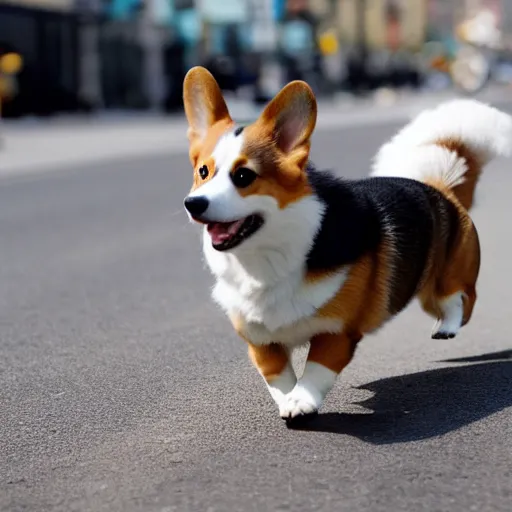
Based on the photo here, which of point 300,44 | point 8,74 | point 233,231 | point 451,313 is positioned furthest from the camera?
point 300,44

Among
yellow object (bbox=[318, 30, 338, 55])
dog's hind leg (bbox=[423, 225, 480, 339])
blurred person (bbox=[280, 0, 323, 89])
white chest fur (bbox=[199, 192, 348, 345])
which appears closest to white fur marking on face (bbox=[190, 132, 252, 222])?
white chest fur (bbox=[199, 192, 348, 345])

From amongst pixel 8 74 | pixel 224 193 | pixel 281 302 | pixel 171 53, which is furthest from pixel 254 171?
pixel 171 53

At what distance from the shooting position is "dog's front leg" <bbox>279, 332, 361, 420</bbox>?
14.7ft

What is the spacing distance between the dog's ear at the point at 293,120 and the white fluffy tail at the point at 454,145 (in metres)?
1.30

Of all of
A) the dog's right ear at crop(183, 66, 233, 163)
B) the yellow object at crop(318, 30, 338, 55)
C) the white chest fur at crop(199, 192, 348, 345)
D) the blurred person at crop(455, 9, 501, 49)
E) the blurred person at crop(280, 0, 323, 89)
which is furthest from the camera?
the yellow object at crop(318, 30, 338, 55)

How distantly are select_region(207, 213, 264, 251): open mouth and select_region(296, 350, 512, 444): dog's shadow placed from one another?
734 millimetres

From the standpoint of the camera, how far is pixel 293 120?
4.46 m

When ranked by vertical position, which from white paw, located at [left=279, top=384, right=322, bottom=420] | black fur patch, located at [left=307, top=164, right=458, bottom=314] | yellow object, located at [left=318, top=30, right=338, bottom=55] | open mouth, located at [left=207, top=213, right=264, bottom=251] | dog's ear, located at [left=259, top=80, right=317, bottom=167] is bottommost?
yellow object, located at [left=318, top=30, right=338, bottom=55]

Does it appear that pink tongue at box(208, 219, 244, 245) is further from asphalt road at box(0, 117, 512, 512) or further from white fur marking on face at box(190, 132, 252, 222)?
asphalt road at box(0, 117, 512, 512)

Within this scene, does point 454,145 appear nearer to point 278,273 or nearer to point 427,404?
point 427,404

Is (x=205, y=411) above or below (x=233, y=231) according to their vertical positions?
below

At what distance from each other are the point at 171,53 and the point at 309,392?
139 feet

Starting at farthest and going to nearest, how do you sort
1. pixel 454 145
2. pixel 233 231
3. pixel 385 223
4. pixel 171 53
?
pixel 171 53 < pixel 454 145 < pixel 385 223 < pixel 233 231

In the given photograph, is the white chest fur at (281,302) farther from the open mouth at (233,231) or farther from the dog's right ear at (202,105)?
the dog's right ear at (202,105)
